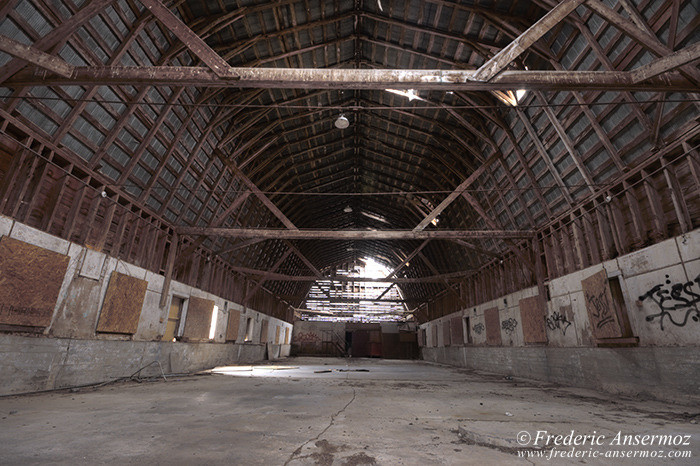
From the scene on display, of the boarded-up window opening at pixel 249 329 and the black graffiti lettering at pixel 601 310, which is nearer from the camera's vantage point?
the black graffiti lettering at pixel 601 310

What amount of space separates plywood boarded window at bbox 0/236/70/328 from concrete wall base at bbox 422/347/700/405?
47.3 ft

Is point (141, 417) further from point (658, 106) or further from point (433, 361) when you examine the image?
point (433, 361)

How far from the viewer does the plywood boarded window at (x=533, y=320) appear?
41.2ft

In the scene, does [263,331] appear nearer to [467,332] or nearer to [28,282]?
[467,332]

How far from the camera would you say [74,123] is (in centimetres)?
844

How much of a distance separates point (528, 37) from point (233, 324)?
63.0 ft

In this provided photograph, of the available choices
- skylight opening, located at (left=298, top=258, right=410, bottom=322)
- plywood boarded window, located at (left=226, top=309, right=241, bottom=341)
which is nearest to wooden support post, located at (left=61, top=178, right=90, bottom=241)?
plywood boarded window, located at (left=226, top=309, right=241, bottom=341)

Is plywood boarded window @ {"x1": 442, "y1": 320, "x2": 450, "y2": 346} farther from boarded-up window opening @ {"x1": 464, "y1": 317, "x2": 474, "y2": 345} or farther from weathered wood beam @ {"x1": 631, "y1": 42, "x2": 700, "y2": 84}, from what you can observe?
weathered wood beam @ {"x1": 631, "y1": 42, "x2": 700, "y2": 84}

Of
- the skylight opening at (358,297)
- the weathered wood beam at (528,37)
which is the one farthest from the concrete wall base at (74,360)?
the skylight opening at (358,297)

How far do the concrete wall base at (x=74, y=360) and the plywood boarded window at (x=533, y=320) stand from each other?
14.1 metres

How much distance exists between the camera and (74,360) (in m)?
8.84

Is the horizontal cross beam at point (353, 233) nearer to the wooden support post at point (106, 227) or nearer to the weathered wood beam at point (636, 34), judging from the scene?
the wooden support post at point (106, 227)

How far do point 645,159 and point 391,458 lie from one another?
9487 mm

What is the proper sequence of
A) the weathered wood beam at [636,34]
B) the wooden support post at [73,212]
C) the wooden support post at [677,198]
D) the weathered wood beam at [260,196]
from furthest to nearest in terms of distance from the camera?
the weathered wood beam at [260,196], the wooden support post at [73,212], the wooden support post at [677,198], the weathered wood beam at [636,34]
